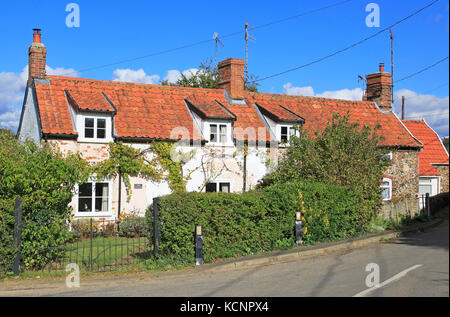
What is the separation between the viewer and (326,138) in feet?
59.2

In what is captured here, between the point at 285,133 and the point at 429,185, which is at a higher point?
the point at 285,133

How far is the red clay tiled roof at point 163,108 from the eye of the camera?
20.2 meters

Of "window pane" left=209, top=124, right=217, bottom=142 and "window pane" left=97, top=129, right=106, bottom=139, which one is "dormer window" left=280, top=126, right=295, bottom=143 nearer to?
"window pane" left=209, top=124, right=217, bottom=142

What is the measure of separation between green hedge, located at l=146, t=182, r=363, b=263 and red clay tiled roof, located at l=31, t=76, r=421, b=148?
24.6 feet

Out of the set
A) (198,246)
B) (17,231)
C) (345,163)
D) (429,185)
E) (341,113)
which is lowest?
(198,246)

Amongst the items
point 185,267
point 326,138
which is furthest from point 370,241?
point 185,267

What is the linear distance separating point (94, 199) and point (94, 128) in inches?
117

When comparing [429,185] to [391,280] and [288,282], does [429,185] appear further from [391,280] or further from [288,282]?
[288,282]

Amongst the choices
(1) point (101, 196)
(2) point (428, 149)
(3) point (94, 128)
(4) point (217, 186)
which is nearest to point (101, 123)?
(3) point (94, 128)

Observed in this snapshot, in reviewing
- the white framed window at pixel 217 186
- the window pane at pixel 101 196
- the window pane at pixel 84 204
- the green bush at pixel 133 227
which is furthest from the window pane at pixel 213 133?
the window pane at pixel 84 204

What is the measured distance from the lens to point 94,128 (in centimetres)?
1989

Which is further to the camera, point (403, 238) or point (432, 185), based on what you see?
point (432, 185)
